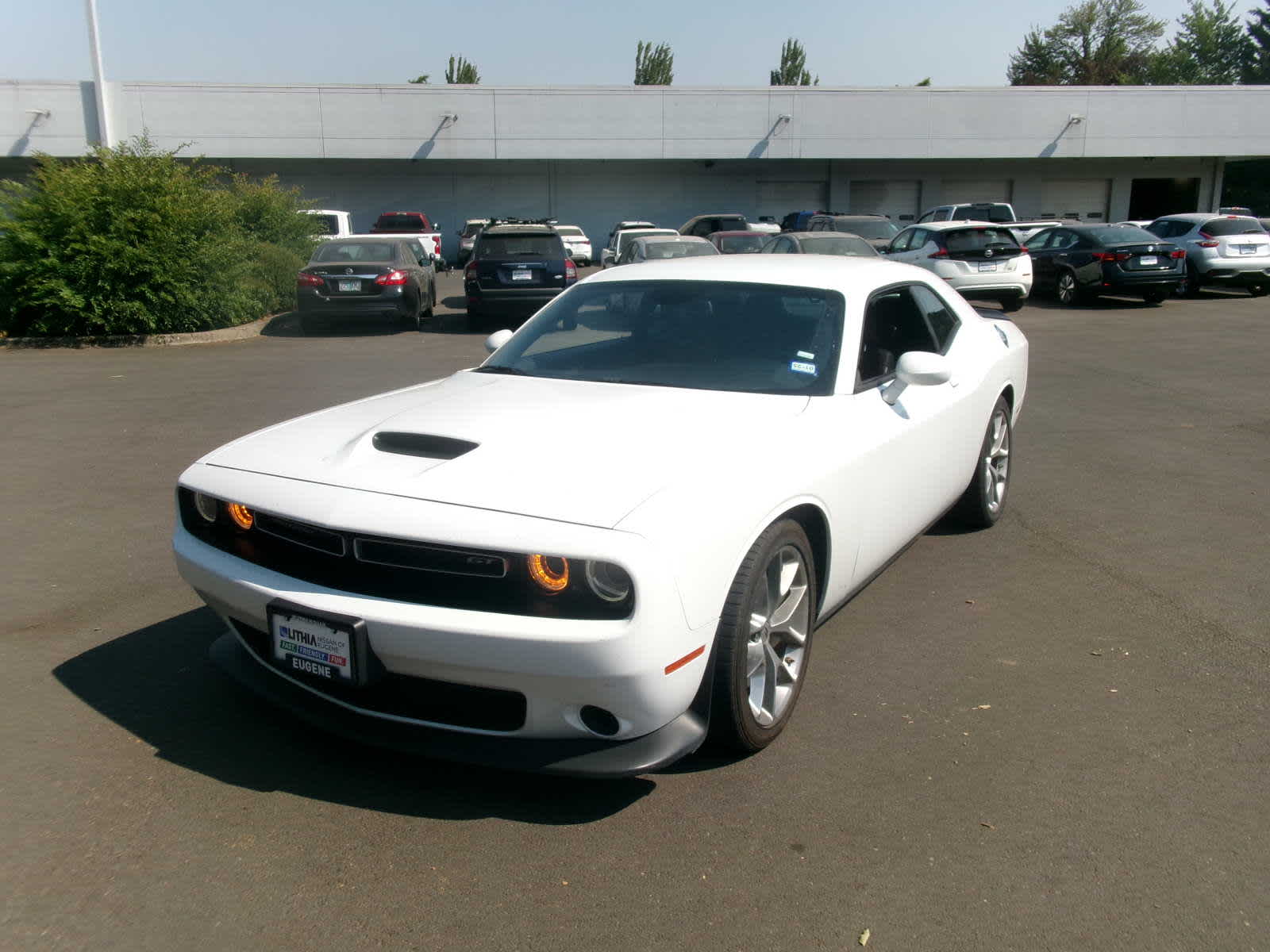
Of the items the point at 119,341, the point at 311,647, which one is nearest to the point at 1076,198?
the point at 119,341

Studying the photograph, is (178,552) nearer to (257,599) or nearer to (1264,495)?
(257,599)

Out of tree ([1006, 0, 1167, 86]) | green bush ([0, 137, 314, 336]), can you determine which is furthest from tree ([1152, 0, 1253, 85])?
green bush ([0, 137, 314, 336])

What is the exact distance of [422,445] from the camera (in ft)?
11.9

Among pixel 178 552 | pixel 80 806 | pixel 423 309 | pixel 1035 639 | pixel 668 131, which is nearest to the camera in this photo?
pixel 80 806

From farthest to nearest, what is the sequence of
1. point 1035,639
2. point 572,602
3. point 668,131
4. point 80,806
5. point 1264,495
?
point 668,131 → point 1264,495 → point 1035,639 → point 80,806 → point 572,602

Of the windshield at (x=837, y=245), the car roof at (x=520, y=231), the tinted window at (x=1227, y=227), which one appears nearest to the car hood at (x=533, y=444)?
the car roof at (x=520, y=231)

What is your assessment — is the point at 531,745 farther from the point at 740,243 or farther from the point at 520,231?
the point at 740,243

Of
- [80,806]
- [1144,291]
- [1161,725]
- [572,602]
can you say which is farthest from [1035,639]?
[1144,291]

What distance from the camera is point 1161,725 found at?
386cm

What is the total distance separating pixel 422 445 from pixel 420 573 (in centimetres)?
63

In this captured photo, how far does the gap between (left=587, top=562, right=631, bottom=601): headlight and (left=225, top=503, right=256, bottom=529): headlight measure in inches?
48.6

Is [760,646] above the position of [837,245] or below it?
below

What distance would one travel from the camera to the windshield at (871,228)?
24.1m

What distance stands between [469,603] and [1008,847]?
1693mm
